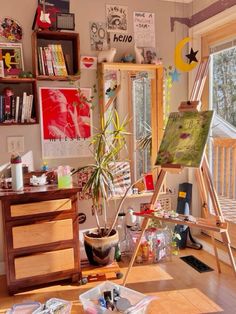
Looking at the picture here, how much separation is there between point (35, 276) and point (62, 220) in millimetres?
464

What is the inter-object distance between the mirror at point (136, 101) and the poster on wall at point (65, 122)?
0.63 ft

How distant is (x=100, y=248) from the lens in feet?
8.53

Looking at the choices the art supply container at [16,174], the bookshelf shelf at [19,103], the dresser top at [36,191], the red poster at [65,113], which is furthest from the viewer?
the red poster at [65,113]

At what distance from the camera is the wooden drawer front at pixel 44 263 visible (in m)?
2.36

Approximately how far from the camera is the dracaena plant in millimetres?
2584

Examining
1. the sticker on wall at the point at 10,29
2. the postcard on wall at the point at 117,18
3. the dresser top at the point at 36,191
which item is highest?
the postcard on wall at the point at 117,18

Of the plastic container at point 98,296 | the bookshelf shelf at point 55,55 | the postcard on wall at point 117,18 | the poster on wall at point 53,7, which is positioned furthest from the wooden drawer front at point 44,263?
the postcard on wall at point 117,18

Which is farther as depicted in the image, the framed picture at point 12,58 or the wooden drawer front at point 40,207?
the framed picture at point 12,58

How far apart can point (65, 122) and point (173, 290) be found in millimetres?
1667

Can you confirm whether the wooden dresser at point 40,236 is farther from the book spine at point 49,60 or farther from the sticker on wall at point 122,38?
the sticker on wall at point 122,38

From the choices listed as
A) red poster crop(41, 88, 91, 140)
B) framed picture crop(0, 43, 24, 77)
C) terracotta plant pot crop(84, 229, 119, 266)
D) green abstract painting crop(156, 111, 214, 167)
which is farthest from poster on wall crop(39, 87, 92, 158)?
green abstract painting crop(156, 111, 214, 167)

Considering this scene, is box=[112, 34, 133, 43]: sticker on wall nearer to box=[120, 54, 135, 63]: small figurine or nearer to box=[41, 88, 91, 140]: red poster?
box=[120, 54, 135, 63]: small figurine

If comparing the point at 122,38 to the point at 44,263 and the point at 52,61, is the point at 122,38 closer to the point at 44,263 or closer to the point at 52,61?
the point at 52,61

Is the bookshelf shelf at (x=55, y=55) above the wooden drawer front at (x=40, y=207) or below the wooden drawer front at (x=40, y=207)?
above
